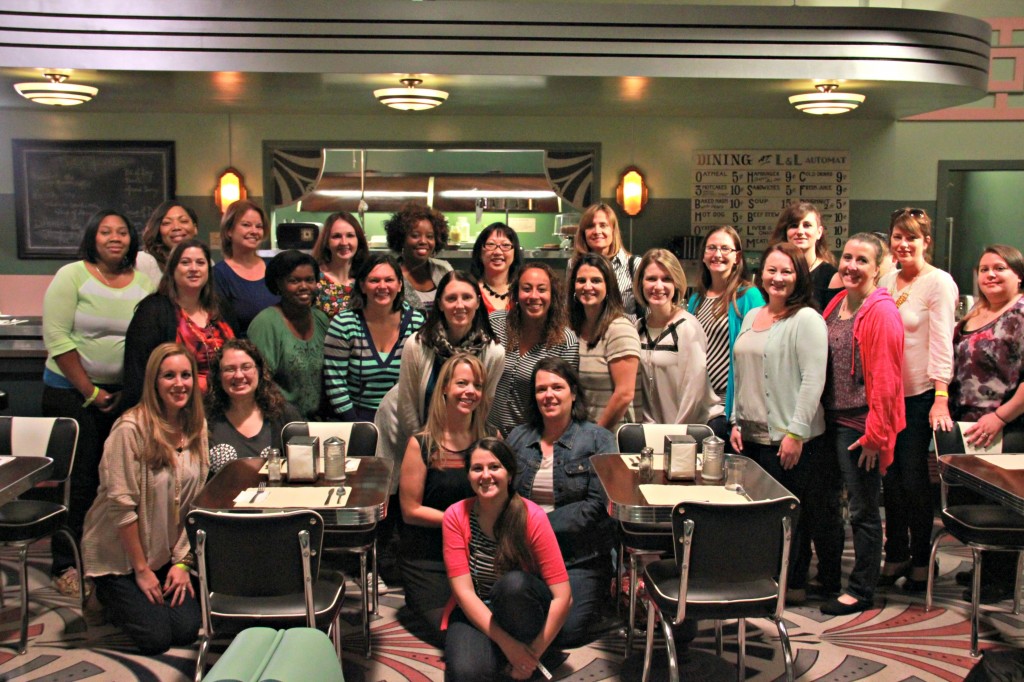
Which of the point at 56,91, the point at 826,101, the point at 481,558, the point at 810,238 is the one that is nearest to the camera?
the point at 481,558

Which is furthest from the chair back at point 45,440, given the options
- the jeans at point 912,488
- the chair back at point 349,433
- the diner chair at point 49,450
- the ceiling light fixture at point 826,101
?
the ceiling light fixture at point 826,101

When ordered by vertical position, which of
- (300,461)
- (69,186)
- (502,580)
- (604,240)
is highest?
(69,186)

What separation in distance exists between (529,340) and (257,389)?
116 centimetres

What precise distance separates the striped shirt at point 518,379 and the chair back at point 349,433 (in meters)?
Answer: 0.51

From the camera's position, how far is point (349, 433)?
4.14 m

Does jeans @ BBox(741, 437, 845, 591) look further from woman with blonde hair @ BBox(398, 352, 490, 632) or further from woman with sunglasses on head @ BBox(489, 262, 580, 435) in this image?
woman with blonde hair @ BBox(398, 352, 490, 632)

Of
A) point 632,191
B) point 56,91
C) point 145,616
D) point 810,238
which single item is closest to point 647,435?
point 810,238

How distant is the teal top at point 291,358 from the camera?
431 centimetres

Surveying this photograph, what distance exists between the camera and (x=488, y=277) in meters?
4.93

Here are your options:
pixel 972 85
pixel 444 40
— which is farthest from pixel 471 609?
pixel 972 85

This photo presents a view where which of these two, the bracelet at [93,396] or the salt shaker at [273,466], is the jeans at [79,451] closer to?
the bracelet at [93,396]

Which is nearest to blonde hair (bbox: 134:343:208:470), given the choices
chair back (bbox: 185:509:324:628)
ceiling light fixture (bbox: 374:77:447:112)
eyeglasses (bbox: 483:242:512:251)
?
chair back (bbox: 185:509:324:628)

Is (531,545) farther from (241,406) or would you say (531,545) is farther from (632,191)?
(632,191)

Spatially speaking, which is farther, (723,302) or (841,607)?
(723,302)
